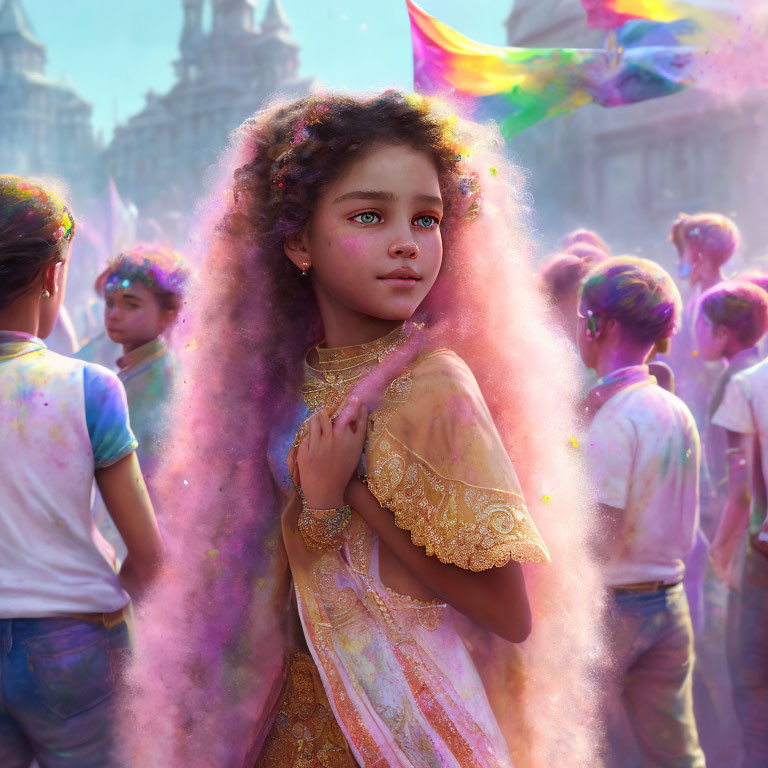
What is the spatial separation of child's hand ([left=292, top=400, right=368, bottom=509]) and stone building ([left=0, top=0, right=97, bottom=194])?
2726cm

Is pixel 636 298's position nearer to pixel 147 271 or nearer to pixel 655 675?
pixel 655 675

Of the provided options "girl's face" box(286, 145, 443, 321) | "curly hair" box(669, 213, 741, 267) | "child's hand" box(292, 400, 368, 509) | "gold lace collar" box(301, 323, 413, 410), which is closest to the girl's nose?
"girl's face" box(286, 145, 443, 321)

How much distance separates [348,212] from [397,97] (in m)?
0.23

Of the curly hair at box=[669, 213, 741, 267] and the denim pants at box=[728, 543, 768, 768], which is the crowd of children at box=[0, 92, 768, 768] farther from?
the curly hair at box=[669, 213, 741, 267]

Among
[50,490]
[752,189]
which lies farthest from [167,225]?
[50,490]

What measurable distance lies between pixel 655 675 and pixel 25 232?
7.24 feet

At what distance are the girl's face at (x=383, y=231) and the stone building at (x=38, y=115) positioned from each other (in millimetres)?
27145

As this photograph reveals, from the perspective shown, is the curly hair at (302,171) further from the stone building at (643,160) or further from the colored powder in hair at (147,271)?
the stone building at (643,160)

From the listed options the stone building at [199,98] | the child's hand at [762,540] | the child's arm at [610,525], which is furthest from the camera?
the stone building at [199,98]

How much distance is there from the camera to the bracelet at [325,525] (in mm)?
1288

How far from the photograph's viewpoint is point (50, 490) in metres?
1.75

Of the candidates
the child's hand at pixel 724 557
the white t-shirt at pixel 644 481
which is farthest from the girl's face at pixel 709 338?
the white t-shirt at pixel 644 481

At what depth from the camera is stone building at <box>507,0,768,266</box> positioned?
14805 millimetres

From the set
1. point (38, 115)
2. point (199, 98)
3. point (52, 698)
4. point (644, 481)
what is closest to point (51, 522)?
point (52, 698)
